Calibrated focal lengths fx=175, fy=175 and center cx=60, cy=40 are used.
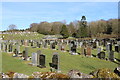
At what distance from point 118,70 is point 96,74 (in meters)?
2.24

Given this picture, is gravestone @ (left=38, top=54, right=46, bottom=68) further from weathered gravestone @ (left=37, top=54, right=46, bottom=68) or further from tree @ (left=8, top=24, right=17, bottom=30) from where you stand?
tree @ (left=8, top=24, right=17, bottom=30)

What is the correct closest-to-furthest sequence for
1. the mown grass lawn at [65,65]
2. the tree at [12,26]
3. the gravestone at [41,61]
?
the mown grass lawn at [65,65]
the gravestone at [41,61]
the tree at [12,26]

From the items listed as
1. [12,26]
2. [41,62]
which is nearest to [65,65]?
[41,62]

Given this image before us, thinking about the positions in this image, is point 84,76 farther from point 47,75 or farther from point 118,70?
point 118,70

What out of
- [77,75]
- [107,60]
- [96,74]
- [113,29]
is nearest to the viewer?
[77,75]

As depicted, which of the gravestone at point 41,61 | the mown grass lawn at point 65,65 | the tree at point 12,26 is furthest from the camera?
the tree at point 12,26

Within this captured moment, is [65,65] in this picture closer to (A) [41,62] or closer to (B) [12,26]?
(A) [41,62]

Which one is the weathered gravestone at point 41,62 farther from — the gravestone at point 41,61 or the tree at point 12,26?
the tree at point 12,26

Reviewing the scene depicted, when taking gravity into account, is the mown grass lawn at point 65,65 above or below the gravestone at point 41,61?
below

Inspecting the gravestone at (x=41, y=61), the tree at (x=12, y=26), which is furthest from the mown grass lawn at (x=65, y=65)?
the tree at (x=12, y=26)

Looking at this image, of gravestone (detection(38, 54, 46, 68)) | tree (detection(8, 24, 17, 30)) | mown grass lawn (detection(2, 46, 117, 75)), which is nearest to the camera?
mown grass lawn (detection(2, 46, 117, 75))

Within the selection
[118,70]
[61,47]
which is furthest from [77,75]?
[61,47]

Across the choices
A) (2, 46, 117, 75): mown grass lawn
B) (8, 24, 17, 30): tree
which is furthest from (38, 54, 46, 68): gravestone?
(8, 24, 17, 30): tree

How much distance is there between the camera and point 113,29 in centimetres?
6350
